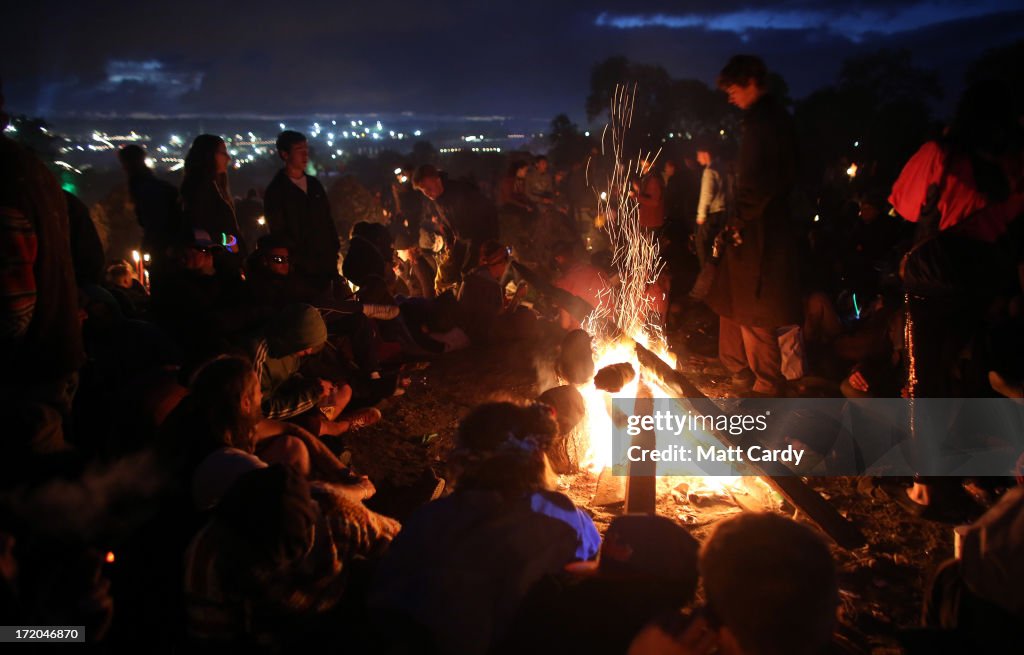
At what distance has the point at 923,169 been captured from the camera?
144 inches

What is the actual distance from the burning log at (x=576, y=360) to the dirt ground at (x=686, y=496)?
0.47m

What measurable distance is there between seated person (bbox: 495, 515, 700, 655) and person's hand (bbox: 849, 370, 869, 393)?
3.13 m

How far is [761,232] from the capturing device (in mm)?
4543

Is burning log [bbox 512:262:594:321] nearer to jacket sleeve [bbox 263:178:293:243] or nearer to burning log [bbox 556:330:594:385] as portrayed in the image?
burning log [bbox 556:330:594:385]

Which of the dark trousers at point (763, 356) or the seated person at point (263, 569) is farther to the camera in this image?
the dark trousers at point (763, 356)

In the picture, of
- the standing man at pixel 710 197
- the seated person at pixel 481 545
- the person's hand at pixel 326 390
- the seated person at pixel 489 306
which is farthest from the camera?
the standing man at pixel 710 197

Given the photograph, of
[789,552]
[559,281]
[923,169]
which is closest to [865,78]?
[559,281]

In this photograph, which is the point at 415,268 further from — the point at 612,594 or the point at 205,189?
the point at 612,594

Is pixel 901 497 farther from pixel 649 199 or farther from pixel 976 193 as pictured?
pixel 649 199

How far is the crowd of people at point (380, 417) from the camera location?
185 centimetres

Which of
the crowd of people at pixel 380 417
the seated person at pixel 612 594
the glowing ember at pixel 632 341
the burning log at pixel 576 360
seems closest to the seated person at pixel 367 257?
the crowd of people at pixel 380 417

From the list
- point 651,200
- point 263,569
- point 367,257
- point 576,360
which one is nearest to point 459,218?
point 367,257

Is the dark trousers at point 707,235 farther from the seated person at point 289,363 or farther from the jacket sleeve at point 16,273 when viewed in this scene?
the jacket sleeve at point 16,273

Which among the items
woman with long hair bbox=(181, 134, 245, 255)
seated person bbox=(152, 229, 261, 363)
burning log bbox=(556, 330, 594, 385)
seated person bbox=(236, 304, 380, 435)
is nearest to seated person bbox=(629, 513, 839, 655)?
burning log bbox=(556, 330, 594, 385)
